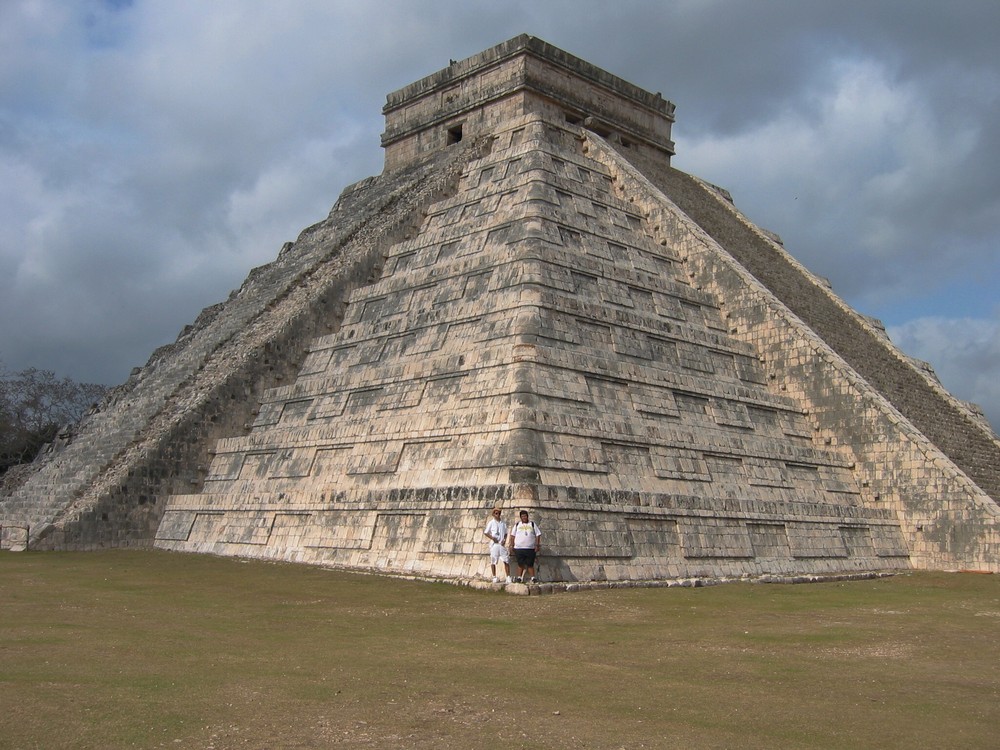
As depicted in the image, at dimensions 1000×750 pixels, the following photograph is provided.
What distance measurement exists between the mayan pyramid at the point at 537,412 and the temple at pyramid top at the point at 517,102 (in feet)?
0.51

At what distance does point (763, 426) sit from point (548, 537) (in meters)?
6.18

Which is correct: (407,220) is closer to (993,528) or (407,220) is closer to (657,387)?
(657,387)

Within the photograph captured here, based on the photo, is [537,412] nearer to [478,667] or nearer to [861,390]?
[478,667]

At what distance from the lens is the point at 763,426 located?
16922mm

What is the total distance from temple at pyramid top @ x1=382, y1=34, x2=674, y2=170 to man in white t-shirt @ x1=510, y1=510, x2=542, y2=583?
533 inches

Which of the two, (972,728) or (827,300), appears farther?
(827,300)

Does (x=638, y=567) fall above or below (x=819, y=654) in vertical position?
above

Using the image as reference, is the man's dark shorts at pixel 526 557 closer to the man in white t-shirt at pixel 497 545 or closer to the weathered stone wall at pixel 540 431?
the man in white t-shirt at pixel 497 545

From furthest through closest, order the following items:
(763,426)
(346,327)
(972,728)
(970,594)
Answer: (346,327) → (763,426) → (970,594) → (972,728)

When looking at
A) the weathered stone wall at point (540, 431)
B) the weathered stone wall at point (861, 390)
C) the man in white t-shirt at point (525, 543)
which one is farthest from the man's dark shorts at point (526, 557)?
the weathered stone wall at point (861, 390)

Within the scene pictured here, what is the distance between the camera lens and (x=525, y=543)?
38.1ft

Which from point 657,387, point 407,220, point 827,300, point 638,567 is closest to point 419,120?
point 407,220

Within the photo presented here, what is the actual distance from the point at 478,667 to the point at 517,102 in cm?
1767

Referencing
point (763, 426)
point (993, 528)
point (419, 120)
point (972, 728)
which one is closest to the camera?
point (972, 728)
